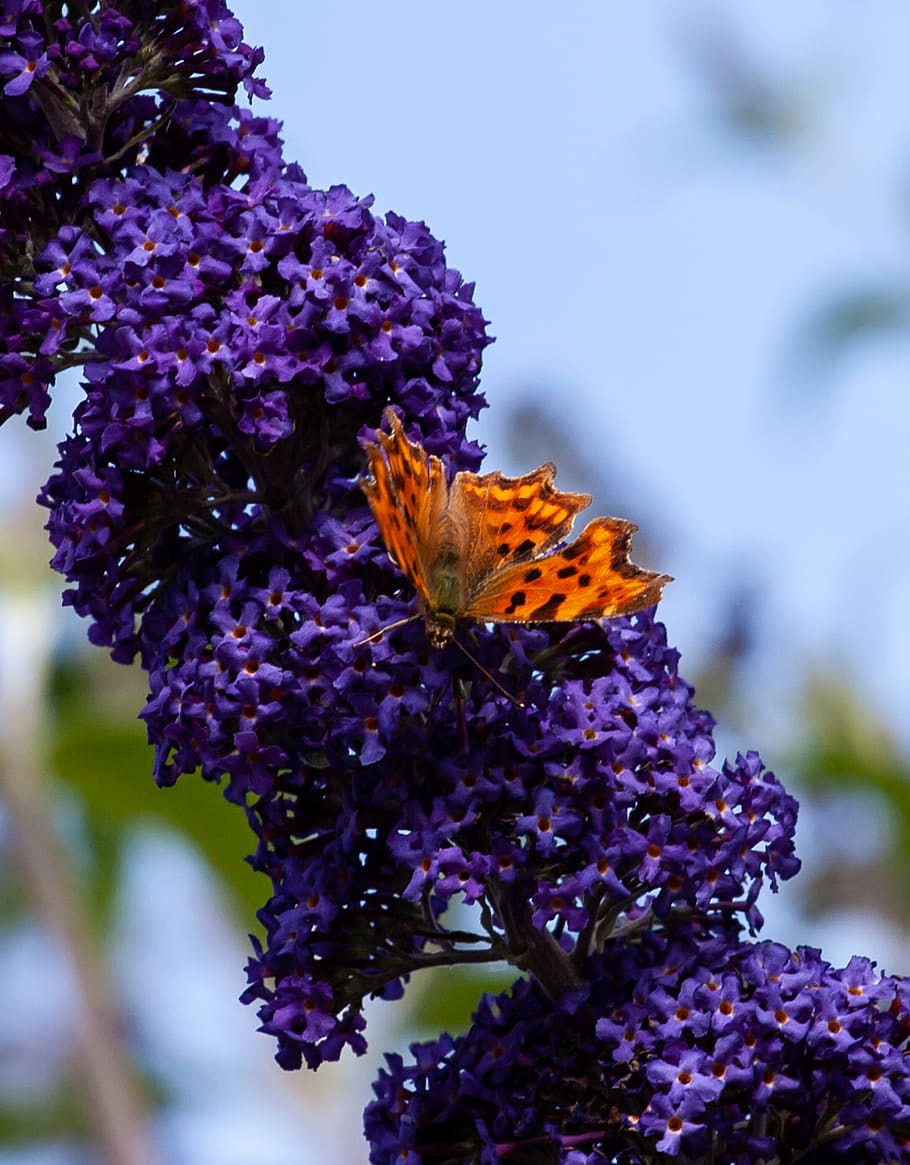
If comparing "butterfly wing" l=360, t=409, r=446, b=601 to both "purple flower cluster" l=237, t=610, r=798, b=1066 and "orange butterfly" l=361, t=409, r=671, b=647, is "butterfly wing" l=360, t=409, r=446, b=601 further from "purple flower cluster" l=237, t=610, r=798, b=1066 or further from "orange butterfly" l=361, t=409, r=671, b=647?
"purple flower cluster" l=237, t=610, r=798, b=1066

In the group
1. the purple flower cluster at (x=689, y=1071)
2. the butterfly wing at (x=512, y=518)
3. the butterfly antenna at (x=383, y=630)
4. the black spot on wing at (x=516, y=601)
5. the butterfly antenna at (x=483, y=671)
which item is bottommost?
the purple flower cluster at (x=689, y=1071)

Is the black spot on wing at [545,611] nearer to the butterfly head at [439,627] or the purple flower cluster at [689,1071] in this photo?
the butterfly head at [439,627]

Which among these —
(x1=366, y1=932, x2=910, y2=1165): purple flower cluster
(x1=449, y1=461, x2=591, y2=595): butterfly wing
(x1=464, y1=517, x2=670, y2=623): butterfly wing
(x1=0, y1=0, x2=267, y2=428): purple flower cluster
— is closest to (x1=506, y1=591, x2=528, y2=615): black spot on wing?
(x1=464, y1=517, x2=670, y2=623): butterfly wing

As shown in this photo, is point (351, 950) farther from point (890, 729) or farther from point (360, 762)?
point (890, 729)

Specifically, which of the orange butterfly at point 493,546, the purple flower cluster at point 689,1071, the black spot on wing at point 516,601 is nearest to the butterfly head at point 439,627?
the orange butterfly at point 493,546

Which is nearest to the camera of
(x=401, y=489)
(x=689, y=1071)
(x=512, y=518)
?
(x=689, y=1071)

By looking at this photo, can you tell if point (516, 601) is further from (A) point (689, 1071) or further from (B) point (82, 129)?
(B) point (82, 129)

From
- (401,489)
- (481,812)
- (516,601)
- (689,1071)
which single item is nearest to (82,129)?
(401,489)

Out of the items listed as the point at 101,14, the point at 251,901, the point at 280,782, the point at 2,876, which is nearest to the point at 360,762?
the point at 280,782
